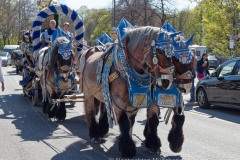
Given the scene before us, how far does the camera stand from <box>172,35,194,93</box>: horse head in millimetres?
5262

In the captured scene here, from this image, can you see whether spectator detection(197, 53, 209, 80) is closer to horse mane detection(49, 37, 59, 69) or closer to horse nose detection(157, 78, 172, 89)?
horse mane detection(49, 37, 59, 69)

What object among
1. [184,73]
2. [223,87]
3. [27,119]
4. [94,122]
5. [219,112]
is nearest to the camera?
[184,73]

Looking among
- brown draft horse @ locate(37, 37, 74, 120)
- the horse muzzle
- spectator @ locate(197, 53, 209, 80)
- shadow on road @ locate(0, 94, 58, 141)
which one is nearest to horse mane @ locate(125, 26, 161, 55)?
the horse muzzle

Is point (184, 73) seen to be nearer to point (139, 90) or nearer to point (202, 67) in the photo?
point (139, 90)

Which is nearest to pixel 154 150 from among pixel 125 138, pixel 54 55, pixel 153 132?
pixel 153 132

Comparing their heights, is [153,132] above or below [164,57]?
below

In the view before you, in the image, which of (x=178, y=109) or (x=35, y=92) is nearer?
(x=178, y=109)

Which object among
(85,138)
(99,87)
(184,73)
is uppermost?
(184,73)

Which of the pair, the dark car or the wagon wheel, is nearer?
the dark car

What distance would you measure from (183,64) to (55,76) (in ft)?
15.3

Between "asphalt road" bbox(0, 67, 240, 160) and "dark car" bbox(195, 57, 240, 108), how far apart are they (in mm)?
423

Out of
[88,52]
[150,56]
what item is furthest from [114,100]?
[88,52]

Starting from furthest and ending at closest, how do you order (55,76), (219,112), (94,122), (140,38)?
(219,112), (55,76), (94,122), (140,38)

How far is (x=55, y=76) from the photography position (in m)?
9.27
